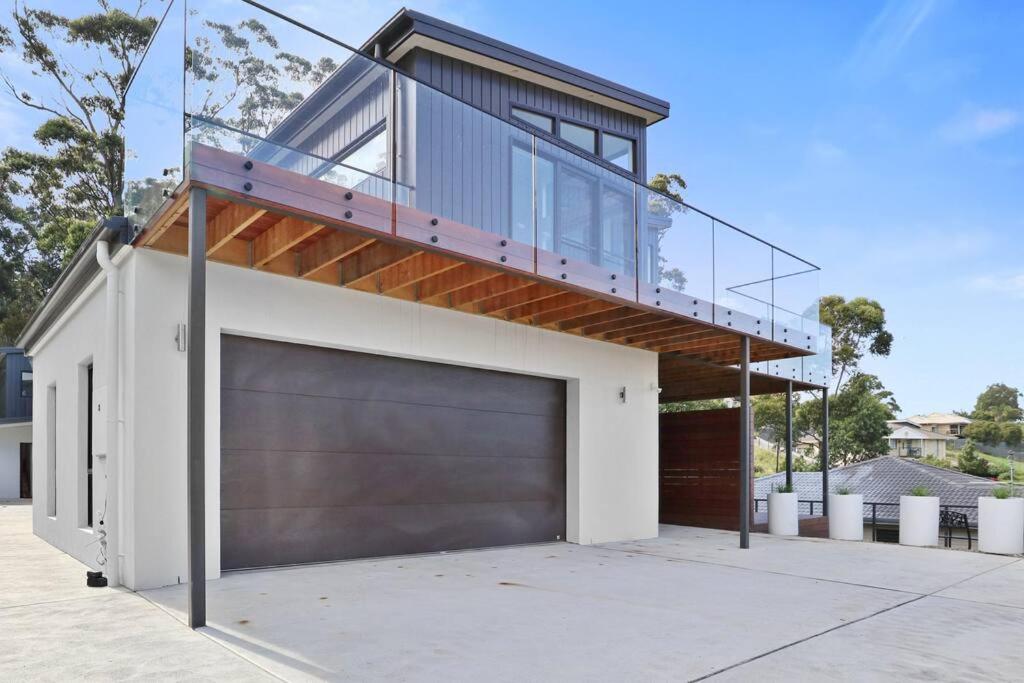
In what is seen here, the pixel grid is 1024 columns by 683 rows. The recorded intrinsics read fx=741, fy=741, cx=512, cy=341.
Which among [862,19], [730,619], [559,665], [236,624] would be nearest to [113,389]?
[236,624]

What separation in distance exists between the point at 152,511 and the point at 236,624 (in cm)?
171

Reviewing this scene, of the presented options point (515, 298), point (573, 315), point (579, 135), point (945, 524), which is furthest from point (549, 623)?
point (945, 524)

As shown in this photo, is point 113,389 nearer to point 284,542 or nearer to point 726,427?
point 284,542

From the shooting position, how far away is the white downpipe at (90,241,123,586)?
18.9 feet

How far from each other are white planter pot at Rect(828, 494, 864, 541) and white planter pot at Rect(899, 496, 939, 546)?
712 mm

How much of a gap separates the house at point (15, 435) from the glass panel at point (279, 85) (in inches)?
666

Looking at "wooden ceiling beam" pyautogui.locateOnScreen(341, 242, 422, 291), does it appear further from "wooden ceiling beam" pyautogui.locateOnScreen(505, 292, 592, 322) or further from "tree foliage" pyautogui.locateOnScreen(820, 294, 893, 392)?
"tree foliage" pyautogui.locateOnScreen(820, 294, 893, 392)

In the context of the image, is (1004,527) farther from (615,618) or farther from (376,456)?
(376,456)

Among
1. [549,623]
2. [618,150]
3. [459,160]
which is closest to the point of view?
[549,623]

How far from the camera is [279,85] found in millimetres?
5074

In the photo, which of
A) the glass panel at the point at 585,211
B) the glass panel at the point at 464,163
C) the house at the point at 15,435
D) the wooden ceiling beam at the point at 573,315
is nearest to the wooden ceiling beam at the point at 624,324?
the wooden ceiling beam at the point at 573,315

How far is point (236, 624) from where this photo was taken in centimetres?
448

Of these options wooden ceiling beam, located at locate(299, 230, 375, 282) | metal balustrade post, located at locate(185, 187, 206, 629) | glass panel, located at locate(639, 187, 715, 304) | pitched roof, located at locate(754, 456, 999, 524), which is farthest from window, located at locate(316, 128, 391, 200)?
pitched roof, located at locate(754, 456, 999, 524)

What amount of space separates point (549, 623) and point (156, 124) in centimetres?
436
